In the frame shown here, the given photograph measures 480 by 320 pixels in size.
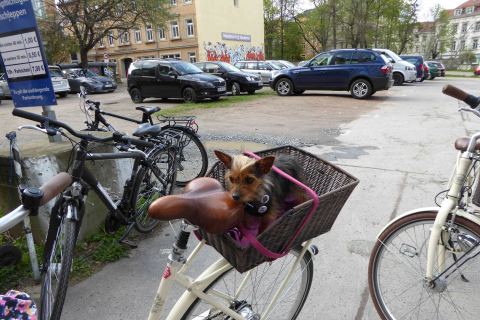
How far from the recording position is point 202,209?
4.59 ft

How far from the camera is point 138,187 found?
3.23 m

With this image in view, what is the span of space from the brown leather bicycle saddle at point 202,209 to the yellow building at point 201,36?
3344cm

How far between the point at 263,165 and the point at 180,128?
300 cm

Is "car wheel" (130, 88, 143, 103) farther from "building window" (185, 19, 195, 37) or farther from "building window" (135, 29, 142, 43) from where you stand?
"building window" (135, 29, 142, 43)

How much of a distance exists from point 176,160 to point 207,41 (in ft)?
111

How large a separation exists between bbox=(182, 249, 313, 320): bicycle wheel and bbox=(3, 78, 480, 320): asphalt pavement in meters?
0.28

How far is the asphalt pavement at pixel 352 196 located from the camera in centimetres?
263

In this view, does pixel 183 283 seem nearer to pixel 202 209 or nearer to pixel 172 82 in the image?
pixel 202 209

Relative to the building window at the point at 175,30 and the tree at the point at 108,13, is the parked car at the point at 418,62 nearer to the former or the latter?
the tree at the point at 108,13

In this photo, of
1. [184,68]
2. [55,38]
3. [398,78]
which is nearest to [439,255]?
[184,68]

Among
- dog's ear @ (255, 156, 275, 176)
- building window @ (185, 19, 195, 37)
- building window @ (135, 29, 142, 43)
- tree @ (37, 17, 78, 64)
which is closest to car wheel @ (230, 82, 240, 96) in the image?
dog's ear @ (255, 156, 275, 176)

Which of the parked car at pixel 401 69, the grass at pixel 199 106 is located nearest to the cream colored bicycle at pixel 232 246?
the grass at pixel 199 106

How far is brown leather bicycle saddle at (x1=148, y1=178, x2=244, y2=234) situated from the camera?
53.7 inches

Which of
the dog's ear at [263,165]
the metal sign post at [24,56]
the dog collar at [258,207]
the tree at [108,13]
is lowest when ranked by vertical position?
the dog collar at [258,207]
